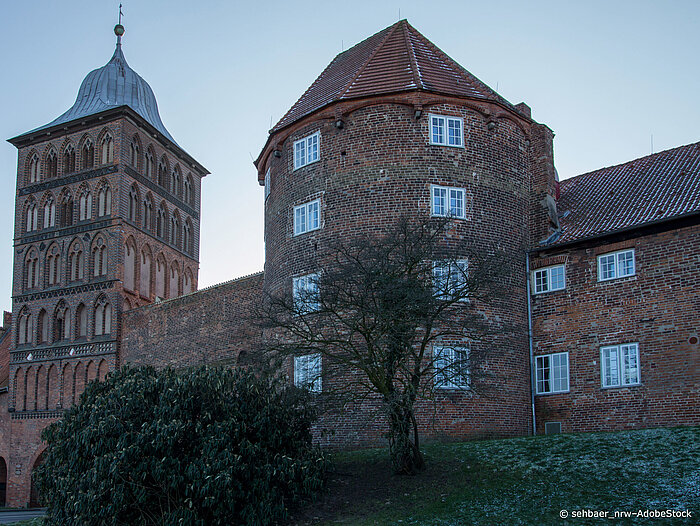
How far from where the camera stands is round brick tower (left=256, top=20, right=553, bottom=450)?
23312 millimetres

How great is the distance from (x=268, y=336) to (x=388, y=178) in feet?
21.6

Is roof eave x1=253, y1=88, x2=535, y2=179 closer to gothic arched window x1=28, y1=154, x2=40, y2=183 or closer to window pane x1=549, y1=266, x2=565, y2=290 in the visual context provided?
window pane x1=549, y1=266, x2=565, y2=290

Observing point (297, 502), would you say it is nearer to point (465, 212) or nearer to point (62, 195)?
point (465, 212)

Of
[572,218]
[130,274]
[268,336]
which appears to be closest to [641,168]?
[572,218]

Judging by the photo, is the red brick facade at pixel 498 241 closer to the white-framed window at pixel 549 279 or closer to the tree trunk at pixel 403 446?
the white-framed window at pixel 549 279

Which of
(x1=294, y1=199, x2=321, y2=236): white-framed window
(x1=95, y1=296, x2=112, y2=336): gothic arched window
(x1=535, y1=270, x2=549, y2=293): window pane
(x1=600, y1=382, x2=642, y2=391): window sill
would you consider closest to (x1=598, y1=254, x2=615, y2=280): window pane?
(x1=535, y1=270, x2=549, y2=293): window pane

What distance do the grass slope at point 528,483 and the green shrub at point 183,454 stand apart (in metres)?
1.15

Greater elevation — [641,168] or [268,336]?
[641,168]

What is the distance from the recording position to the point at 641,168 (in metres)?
26.0

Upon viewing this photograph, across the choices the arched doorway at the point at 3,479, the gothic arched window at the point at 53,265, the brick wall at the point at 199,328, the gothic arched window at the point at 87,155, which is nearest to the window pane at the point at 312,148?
the brick wall at the point at 199,328

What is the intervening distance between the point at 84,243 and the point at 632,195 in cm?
2965

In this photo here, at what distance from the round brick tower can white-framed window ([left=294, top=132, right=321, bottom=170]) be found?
0.04 meters

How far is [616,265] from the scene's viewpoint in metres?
22.8

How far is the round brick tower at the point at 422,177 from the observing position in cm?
2331
